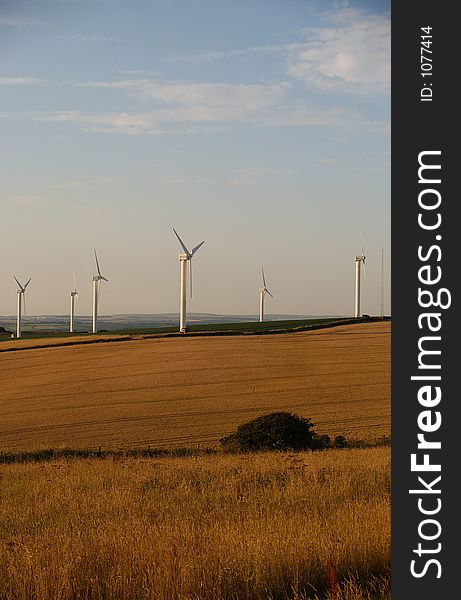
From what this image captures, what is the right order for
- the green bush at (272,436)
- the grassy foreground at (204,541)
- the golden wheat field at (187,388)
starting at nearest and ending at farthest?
the grassy foreground at (204,541) < the green bush at (272,436) < the golden wheat field at (187,388)

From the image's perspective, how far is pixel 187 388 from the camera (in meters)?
53.8

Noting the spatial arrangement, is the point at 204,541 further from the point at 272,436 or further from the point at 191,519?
the point at 272,436

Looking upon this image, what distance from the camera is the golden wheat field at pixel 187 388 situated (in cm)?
3956

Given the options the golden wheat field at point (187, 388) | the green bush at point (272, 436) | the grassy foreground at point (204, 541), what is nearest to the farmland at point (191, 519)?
the grassy foreground at point (204, 541)

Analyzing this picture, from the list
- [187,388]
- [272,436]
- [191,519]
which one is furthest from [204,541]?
[187,388]

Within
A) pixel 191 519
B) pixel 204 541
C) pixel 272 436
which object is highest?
pixel 204 541

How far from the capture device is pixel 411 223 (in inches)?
235

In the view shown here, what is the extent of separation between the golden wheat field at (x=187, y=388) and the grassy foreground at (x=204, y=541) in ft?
63.6

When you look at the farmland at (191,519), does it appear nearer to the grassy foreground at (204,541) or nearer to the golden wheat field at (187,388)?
the grassy foreground at (204,541)

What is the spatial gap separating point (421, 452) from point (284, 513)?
6137 millimetres

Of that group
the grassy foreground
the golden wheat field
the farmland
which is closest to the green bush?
the farmland

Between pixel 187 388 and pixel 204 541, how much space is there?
1742 inches

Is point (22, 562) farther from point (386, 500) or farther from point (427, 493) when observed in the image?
point (386, 500)

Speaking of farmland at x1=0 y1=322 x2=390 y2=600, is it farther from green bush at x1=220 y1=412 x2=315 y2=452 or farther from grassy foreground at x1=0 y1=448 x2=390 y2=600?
green bush at x1=220 y1=412 x2=315 y2=452
